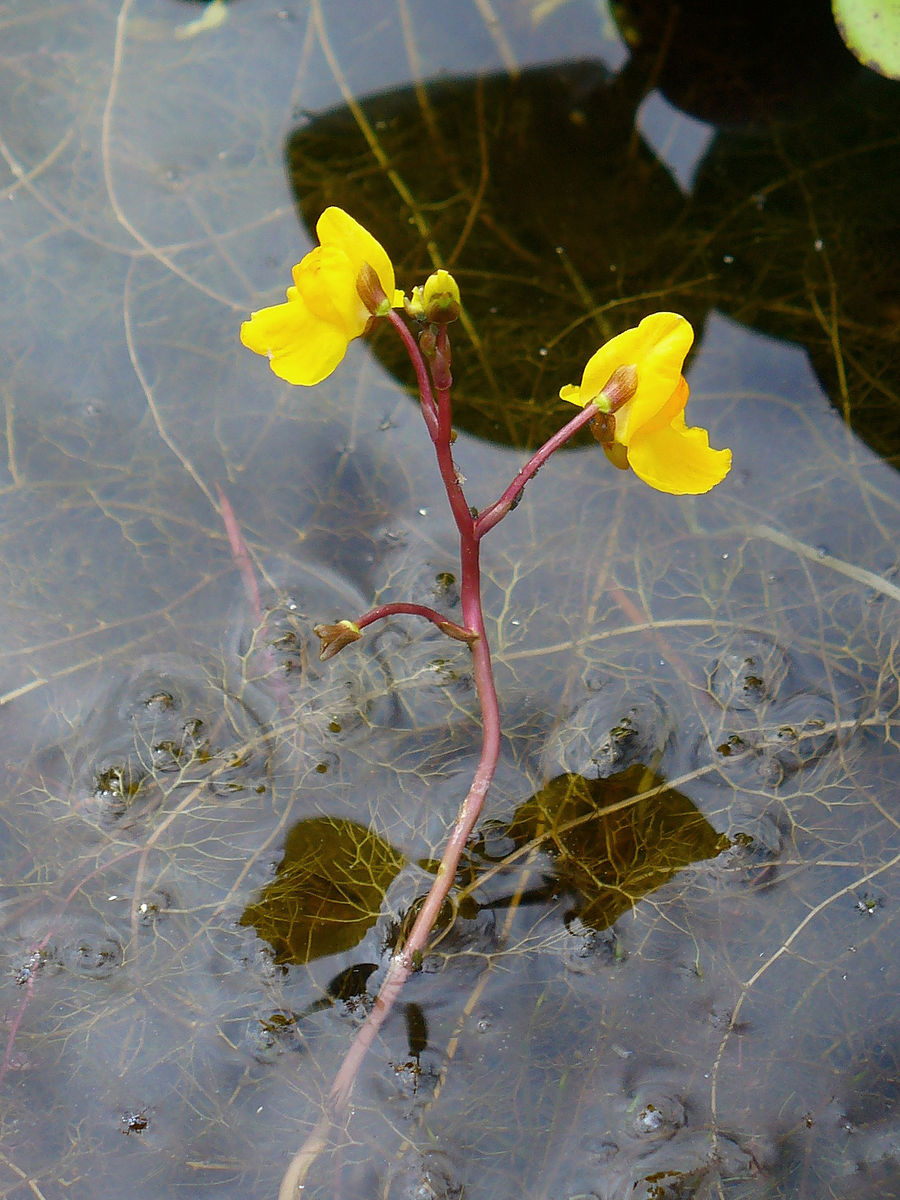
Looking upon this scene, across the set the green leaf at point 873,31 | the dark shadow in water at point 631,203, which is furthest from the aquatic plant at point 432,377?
the green leaf at point 873,31

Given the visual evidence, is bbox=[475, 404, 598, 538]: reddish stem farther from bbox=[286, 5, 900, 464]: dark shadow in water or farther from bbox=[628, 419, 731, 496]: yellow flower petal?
bbox=[286, 5, 900, 464]: dark shadow in water

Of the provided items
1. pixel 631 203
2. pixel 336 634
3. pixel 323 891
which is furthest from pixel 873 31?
pixel 323 891

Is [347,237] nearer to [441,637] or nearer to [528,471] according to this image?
[528,471]

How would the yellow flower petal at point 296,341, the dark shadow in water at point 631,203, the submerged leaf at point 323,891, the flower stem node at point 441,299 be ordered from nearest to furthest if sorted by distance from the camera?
the flower stem node at point 441,299, the yellow flower petal at point 296,341, the submerged leaf at point 323,891, the dark shadow in water at point 631,203

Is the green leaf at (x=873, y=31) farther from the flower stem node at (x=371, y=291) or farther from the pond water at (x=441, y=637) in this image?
the flower stem node at (x=371, y=291)

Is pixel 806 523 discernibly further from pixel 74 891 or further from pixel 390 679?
pixel 74 891

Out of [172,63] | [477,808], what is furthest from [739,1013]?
[172,63]

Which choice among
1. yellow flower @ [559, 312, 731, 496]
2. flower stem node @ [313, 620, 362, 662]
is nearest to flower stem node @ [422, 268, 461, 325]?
yellow flower @ [559, 312, 731, 496]

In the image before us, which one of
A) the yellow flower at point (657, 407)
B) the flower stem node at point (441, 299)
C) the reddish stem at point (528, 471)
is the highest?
the flower stem node at point (441, 299)
